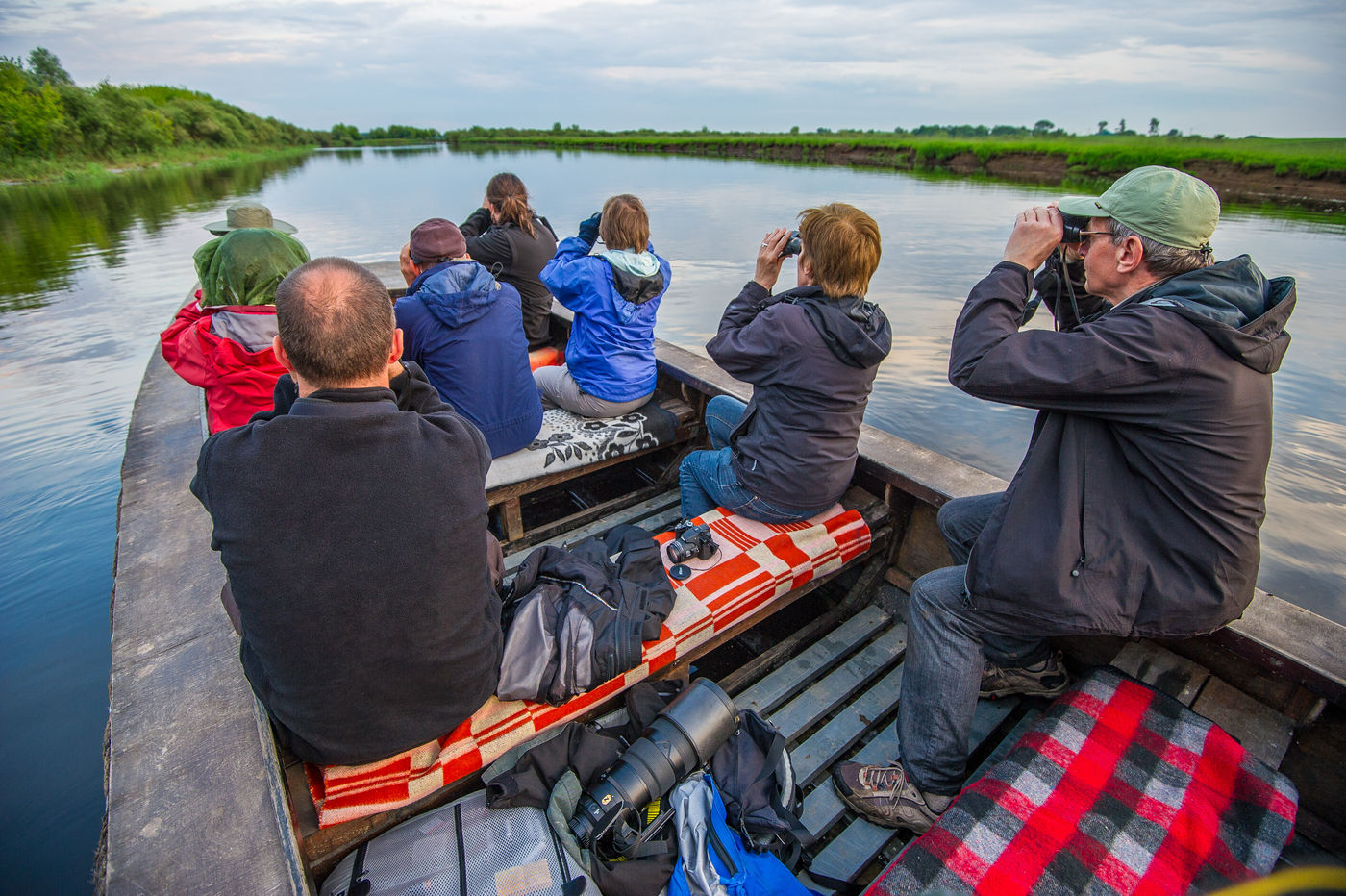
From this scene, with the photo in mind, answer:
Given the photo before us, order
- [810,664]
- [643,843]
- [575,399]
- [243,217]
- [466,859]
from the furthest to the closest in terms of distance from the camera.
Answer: [243,217] < [575,399] < [810,664] < [643,843] < [466,859]

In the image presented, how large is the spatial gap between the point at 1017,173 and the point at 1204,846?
133 feet

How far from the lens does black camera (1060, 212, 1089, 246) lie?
5.90 ft

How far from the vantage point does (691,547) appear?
7.93ft

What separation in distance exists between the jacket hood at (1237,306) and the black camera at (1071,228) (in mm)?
317

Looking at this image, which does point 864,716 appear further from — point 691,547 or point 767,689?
point 691,547

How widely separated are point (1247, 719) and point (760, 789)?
1.54 meters

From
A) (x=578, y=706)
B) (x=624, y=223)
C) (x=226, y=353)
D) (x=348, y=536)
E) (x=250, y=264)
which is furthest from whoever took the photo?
Result: (x=624, y=223)

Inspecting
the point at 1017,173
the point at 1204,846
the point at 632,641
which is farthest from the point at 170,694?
the point at 1017,173

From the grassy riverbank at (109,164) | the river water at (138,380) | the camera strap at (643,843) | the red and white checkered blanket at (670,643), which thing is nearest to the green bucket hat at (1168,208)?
the red and white checkered blanket at (670,643)

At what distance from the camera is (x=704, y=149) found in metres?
68.0

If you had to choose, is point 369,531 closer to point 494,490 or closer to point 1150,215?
point 494,490

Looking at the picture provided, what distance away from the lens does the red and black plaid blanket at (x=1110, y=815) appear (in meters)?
1.39

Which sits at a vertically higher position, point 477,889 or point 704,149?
point 704,149

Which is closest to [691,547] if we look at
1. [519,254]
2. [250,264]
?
[250,264]
